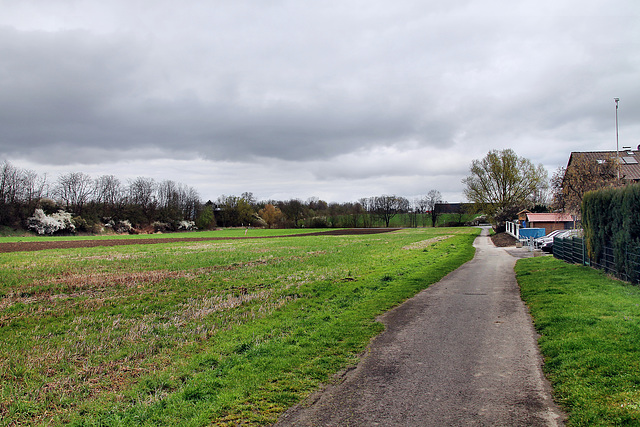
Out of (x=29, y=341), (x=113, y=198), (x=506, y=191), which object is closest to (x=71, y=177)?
(x=113, y=198)

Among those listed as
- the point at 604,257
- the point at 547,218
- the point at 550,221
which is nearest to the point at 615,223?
the point at 604,257

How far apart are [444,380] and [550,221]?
53472mm

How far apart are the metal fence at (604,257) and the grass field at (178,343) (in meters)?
6.32

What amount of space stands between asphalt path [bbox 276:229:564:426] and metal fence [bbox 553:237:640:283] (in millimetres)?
6293

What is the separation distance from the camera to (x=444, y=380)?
223 inches

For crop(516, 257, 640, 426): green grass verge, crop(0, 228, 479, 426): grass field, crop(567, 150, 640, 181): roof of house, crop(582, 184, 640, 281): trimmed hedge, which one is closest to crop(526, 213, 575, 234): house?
crop(567, 150, 640, 181): roof of house

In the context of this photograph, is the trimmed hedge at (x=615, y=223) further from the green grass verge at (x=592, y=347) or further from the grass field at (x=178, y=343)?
the grass field at (x=178, y=343)

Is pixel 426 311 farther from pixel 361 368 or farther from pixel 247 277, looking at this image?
pixel 247 277

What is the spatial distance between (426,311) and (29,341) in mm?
8890

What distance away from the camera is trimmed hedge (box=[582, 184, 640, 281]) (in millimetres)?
13430

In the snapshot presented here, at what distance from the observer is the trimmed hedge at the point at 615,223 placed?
529 inches

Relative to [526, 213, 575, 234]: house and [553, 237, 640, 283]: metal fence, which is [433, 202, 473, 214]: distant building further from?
[553, 237, 640, 283]: metal fence

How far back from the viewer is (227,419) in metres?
4.73

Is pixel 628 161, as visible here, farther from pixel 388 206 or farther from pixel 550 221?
pixel 388 206
